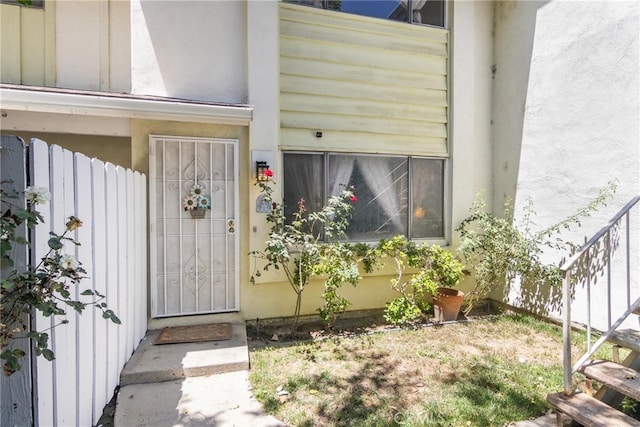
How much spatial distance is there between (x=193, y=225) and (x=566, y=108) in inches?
229

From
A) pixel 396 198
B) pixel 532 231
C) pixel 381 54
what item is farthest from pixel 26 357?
pixel 532 231

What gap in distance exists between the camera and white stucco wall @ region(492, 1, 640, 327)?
159 inches

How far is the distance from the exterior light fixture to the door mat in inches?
85.9

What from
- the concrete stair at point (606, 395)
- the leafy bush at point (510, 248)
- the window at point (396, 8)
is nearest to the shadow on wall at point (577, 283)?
the leafy bush at point (510, 248)

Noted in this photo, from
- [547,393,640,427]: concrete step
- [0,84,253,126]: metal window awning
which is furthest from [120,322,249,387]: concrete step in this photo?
[547,393,640,427]: concrete step

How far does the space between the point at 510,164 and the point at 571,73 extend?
157cm

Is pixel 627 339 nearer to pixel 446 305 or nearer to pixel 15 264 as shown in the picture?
pixel 446 305

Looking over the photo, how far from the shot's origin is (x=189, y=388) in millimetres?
3236

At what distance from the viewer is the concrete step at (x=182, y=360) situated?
333 cm

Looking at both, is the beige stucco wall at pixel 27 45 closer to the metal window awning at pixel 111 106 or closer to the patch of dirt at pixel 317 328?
the metal window awning at pixel 111 106

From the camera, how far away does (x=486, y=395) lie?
10.0 ft

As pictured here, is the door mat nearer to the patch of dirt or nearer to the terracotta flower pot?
the patch of dirt

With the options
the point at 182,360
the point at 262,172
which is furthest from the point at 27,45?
the point at 182,360

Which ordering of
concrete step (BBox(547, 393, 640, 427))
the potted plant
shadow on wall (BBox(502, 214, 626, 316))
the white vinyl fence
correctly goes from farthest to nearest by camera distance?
the potted plant, shadow on wall (BBox(502, 214, 626, 316)), concrete step (BBox(547, 393, 640, 427)), the white vinyl fence
